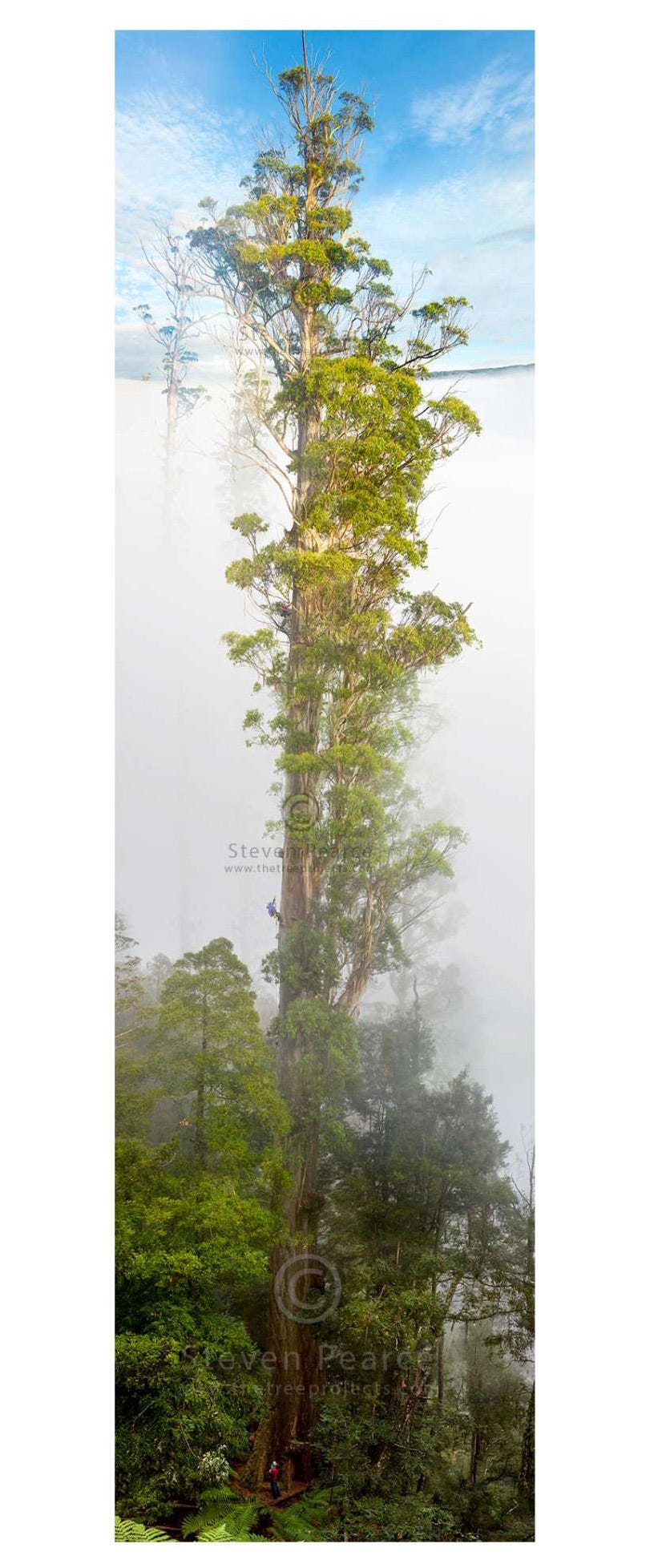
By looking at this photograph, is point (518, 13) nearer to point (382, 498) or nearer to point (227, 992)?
point (382, 498)

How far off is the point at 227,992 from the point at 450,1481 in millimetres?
2434

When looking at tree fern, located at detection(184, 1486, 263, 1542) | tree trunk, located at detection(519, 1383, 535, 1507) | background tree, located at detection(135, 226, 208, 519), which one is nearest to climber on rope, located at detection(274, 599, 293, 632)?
background tree, located at detection(135, 226, 208, 519)

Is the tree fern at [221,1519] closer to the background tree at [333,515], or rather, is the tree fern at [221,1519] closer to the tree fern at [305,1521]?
the tree fern at [305,1521]

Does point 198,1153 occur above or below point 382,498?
below

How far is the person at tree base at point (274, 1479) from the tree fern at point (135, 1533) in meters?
0.50

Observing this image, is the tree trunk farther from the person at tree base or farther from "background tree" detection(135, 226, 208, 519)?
"background tree" detection(135, 226, 208, 519)

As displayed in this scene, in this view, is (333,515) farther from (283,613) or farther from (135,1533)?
(135,1533)

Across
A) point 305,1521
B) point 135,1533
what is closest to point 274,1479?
point 305,1521

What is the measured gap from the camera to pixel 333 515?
20.7 ft

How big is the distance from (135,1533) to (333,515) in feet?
15.8

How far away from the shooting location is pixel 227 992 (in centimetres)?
617

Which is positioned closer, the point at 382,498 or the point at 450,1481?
the point at 450,1481
